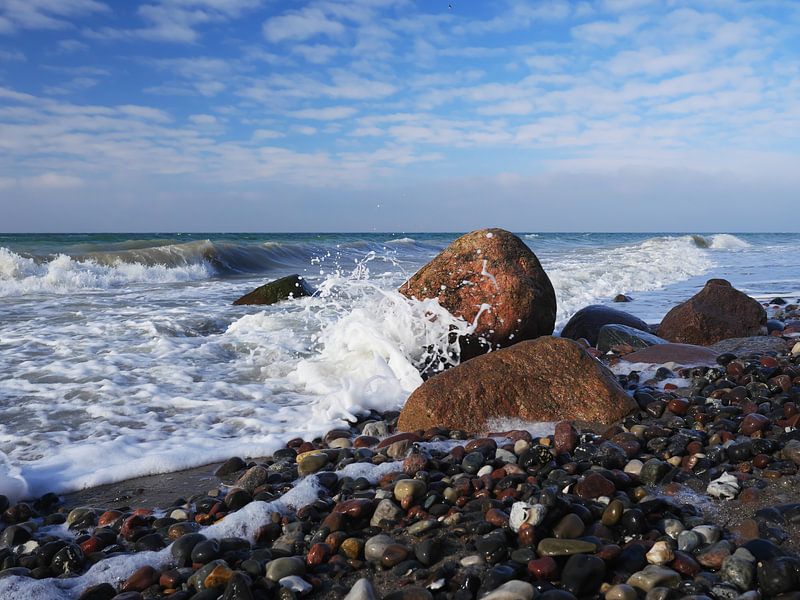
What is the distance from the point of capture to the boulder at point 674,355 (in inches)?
194

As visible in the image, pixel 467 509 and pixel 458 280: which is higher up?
pixel 458 280

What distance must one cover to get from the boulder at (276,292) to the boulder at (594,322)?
16.3 feet

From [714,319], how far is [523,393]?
371 centimetres

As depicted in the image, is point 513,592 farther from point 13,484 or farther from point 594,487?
point 13,484

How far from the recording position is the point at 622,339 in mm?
5852

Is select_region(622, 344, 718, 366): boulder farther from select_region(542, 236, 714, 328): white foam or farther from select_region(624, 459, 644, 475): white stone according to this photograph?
select_region(542, 236, 714, 328): white foam

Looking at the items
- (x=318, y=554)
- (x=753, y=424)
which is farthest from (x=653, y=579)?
(x=753, y=424)

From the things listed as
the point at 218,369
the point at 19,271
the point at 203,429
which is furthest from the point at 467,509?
the point at 19,271

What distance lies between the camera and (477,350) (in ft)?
17.0

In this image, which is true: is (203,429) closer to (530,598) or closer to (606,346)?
(530,598)

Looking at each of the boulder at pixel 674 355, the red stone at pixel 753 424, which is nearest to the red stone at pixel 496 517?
the red stone at pixel 753 424

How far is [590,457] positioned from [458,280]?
8.45 feet

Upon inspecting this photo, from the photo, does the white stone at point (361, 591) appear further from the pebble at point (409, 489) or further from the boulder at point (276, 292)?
the boulder at point (276, 292)

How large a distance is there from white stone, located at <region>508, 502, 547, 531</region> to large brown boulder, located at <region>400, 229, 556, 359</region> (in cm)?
291
